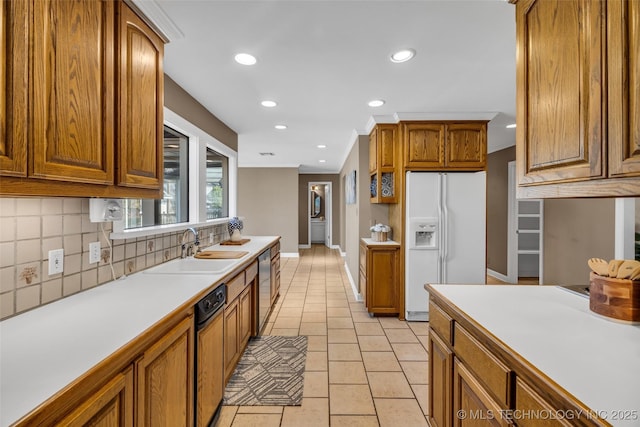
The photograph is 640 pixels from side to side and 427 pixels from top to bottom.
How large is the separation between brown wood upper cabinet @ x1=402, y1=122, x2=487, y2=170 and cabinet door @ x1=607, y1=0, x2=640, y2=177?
264 cm

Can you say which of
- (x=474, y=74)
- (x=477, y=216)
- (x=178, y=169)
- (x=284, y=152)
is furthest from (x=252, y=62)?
(x=284, y=152)

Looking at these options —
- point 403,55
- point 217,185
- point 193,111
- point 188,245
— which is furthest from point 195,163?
point 403,55

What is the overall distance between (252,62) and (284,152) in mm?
3962

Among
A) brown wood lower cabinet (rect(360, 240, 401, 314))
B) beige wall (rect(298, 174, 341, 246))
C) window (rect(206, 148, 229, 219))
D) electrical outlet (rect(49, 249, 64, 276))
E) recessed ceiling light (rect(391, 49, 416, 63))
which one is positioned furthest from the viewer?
beige wall (rect(298, 174, 341, 246))

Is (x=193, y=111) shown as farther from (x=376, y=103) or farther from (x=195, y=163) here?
(x=376, y=103)

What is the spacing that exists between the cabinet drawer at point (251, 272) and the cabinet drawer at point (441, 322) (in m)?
1.53

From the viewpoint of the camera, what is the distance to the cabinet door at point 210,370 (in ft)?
5.29

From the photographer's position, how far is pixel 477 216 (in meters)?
3.57

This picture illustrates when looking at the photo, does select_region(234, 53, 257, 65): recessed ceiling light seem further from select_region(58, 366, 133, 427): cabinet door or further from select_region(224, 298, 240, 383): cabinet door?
select_region(58, 366, 133, 427): cabinet door

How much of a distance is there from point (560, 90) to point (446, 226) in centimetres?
255

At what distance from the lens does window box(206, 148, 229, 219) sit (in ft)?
13.0

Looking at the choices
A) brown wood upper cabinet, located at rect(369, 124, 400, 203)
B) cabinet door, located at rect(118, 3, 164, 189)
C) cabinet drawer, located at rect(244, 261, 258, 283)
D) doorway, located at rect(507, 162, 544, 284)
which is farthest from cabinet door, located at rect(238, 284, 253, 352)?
doorway, located at rect(507, 162, 544, 284)

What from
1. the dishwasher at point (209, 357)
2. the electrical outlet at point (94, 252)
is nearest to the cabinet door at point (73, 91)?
the electrical outlet at point (94, 252)

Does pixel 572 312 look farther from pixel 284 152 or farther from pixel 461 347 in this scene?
pixel 284 152
